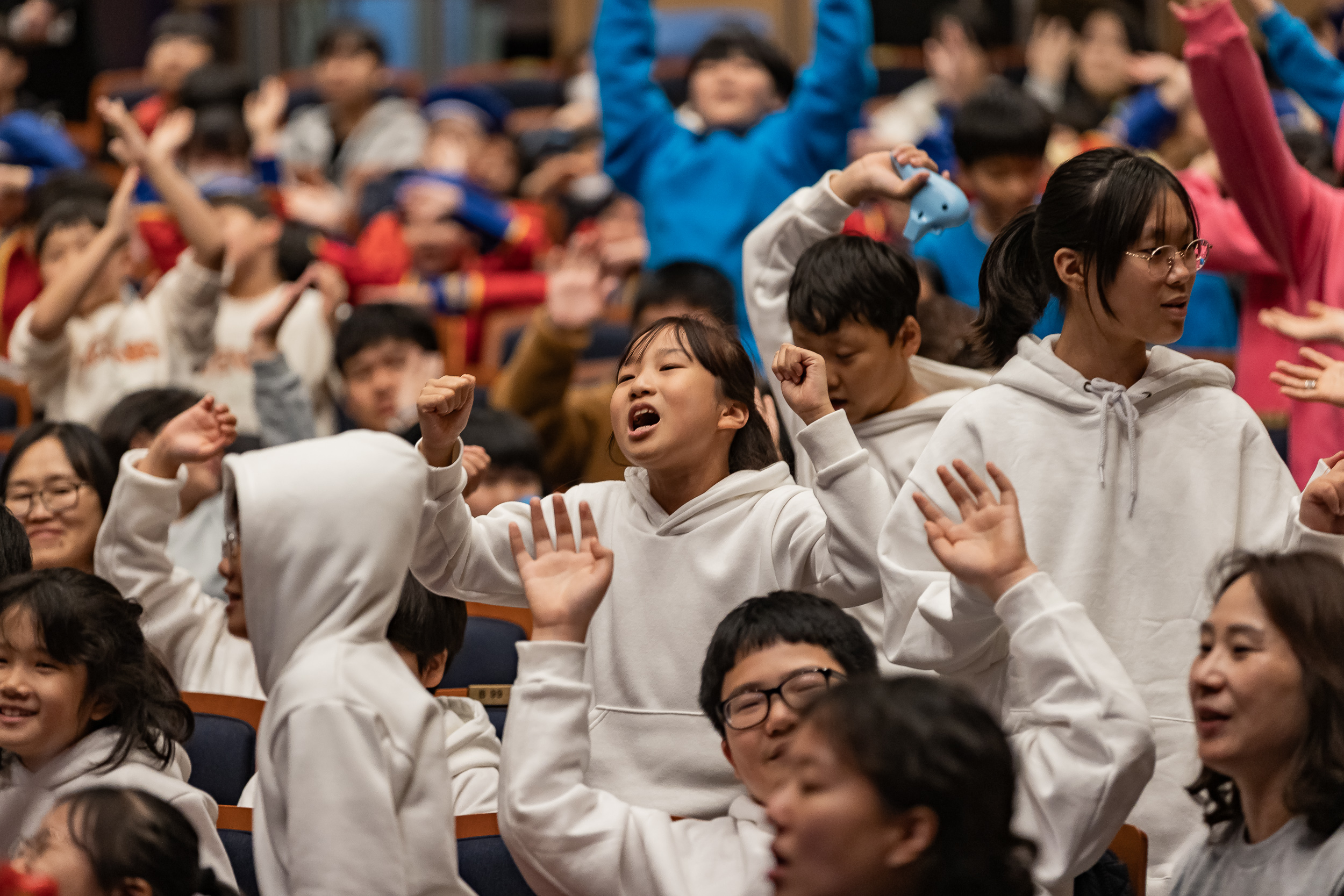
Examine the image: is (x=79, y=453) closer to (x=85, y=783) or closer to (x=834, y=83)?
(x=85, y=783)

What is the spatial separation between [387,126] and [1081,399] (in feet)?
19.9

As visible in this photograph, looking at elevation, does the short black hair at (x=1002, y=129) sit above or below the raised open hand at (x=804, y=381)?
above

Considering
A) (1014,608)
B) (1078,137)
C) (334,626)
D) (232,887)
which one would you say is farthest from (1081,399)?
(1078,137)

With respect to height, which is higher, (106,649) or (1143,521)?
(1143,521)

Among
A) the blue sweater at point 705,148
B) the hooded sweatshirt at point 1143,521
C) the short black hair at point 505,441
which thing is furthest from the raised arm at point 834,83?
the hooded sweatshirt at point 1143,521

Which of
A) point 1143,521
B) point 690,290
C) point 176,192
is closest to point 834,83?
point 690,290

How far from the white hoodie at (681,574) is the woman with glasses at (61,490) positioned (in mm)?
1005

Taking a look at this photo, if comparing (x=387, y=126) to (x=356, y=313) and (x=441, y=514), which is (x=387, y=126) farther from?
(x=441, y=514)

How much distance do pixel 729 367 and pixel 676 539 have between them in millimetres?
265

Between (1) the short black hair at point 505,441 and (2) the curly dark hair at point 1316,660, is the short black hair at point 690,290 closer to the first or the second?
(1) the short black hair at point 505,441

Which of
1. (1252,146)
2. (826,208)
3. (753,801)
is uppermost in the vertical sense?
(1252,146)

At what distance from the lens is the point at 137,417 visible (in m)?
3.19

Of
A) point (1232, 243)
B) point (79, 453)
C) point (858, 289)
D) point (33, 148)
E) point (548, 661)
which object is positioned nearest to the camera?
point (548, 661)

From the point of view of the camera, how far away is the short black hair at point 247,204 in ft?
15.1
